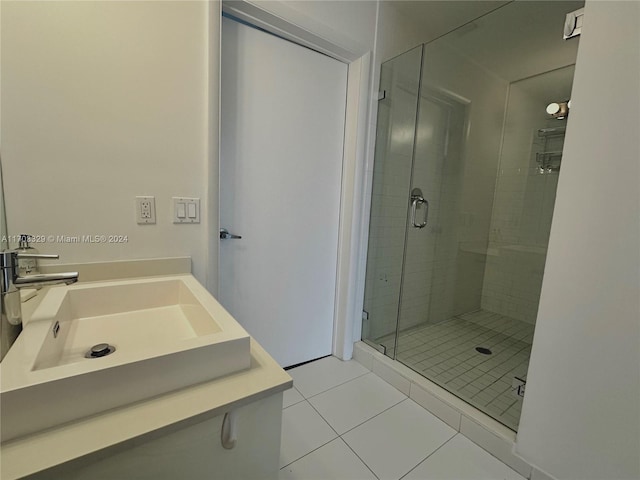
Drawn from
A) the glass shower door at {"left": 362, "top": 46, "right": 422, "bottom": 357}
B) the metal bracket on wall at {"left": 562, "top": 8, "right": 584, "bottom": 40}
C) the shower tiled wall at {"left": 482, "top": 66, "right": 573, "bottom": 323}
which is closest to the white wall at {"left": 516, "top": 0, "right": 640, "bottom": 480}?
the metal bracket on wall at {"left": 562, "top": 8, "right": 584, "bottom": 40}

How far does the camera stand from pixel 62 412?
1.76 feet

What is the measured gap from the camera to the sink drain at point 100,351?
79 centimetres

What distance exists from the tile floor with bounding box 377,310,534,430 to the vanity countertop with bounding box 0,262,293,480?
1.39 meters

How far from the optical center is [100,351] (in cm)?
81

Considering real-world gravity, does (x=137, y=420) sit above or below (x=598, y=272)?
below

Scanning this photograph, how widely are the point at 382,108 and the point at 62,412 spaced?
208 cm

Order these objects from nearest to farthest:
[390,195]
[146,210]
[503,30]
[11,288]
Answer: [11,288] < [146,210] < [503,30] < [390,195]

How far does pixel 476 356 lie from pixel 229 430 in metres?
2.07

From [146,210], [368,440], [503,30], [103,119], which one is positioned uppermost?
[503,30]

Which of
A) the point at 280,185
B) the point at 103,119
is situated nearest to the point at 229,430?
the point at 103,119

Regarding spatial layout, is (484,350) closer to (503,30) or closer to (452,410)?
(452,410)

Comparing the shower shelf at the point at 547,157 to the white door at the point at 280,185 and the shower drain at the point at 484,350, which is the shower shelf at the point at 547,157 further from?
the white door at the point at 280,185

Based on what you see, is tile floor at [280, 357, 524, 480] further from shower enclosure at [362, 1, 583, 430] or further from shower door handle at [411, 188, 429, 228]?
shower door handle at [411, 188, 429, 228]

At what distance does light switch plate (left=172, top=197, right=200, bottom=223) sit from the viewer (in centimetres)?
129
